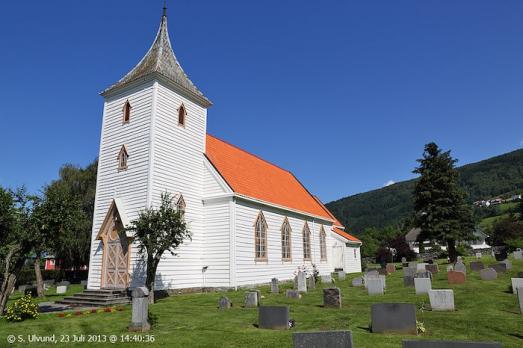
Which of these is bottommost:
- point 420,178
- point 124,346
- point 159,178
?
point 124,346

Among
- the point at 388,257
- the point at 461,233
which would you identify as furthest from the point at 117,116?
the point at 388,257

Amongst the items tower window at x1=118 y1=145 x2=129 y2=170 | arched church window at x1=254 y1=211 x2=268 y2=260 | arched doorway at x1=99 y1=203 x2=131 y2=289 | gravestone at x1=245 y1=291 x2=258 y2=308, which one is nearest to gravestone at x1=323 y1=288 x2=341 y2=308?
gravestone at x1=245 y1=291 x2=258 y2=308

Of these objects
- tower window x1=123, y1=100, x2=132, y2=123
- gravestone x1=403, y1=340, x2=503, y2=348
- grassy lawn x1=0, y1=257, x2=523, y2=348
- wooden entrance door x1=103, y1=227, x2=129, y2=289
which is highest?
tower window x1=123, y1=100, x2=132, y2=123

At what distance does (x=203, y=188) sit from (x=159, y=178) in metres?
3.71

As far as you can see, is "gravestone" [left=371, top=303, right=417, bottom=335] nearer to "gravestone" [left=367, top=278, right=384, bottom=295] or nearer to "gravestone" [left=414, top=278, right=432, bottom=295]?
"gravestone" [left=414, top=278, right=432, bottom=295]

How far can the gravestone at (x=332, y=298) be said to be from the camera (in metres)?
13.9

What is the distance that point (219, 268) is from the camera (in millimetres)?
21797

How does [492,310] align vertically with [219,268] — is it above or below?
below

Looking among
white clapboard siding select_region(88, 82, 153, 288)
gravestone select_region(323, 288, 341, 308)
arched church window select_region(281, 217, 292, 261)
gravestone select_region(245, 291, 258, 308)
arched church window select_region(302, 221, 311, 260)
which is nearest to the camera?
gravestone select_region(323, 288, 341, 308)

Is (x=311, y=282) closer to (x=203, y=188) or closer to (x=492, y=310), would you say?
(x=203, y=188)

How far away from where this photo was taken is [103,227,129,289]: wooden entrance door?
19.4 m

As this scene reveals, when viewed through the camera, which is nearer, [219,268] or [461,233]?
[219,268]

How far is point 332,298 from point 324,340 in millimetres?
7591

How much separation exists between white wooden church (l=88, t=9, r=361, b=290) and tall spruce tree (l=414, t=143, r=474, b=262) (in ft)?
48.8
